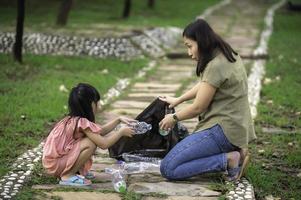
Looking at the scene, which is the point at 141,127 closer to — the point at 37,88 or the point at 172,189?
the point at 172,189

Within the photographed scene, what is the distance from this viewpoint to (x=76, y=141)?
17.1ft

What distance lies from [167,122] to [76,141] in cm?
79

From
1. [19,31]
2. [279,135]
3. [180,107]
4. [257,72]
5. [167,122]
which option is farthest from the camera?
[257,72]

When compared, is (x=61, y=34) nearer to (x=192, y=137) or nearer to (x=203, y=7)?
(x=192, y=137)

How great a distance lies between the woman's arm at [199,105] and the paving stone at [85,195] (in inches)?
35.0

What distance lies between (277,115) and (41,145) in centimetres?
330

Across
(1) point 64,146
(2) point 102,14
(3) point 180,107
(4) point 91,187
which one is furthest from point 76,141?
(2) point 102,14

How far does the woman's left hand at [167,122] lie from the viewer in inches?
211

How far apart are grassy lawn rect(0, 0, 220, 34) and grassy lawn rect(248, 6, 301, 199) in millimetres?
4441

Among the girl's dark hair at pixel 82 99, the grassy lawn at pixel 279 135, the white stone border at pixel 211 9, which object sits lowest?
the white stone border at pixel 211 9

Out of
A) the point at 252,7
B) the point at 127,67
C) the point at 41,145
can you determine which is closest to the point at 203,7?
the point at 252,7

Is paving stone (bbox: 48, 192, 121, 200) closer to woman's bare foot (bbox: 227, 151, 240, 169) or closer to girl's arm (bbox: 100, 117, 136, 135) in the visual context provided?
girl's arm (bbox: 100, 117, 136, 135)

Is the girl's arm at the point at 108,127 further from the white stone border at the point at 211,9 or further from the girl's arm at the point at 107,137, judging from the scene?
the white stone border at the point at 211,9

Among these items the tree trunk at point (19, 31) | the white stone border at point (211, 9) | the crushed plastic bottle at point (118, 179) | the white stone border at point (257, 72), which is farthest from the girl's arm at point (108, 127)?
the white stone border at point (211, 9)
